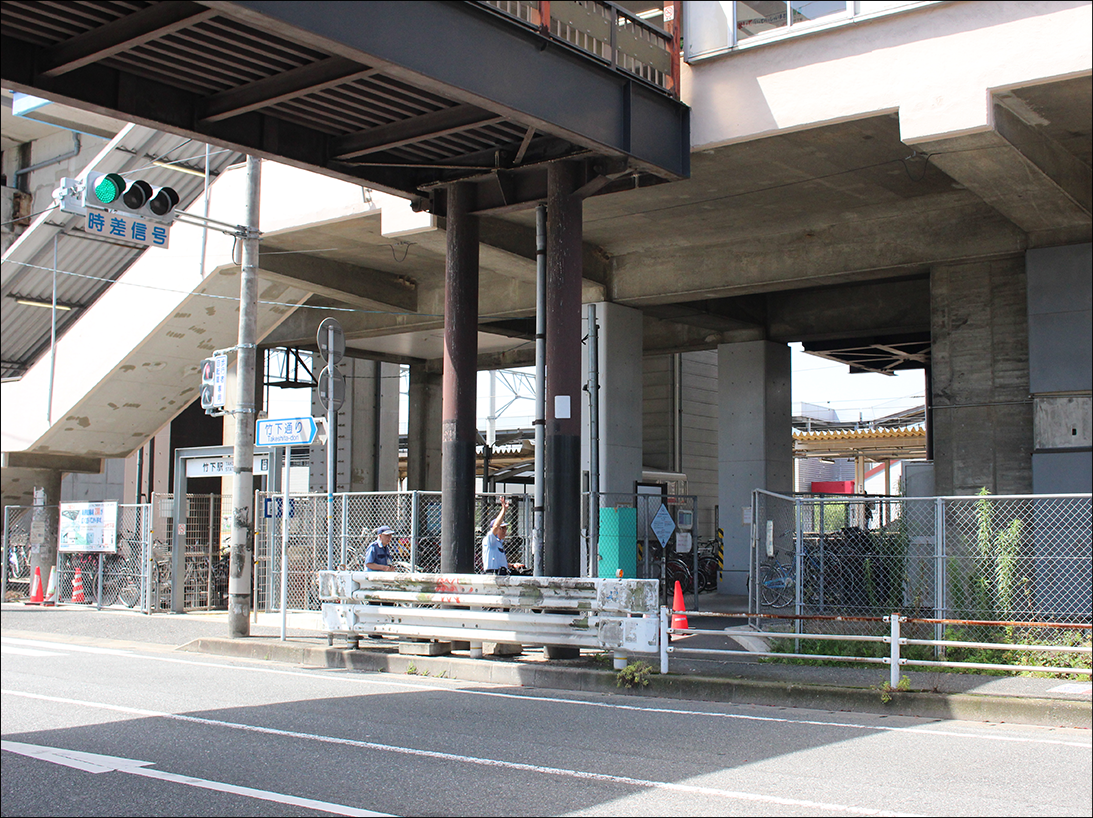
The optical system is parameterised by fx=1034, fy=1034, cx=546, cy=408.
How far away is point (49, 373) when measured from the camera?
24.8 m

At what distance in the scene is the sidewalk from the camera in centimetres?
976

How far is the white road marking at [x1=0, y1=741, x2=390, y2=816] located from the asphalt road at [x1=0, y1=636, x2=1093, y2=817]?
2cm

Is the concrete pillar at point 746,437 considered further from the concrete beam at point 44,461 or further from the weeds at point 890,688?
the concrete beam at point 44,461

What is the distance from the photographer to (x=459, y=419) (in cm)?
1486

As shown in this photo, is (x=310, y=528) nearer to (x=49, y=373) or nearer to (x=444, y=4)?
(x=49, y=373)

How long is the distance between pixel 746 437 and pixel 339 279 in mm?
10600

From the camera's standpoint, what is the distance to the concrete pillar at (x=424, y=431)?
3438cm

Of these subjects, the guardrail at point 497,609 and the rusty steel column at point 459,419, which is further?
the rusty steel column at point 459,419

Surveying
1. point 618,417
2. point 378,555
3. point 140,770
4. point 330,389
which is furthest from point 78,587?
point 140,770

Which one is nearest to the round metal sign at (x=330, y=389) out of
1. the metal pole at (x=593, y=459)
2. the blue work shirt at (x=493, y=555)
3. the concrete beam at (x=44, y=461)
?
the blue work shirt at (x=493, y=555)

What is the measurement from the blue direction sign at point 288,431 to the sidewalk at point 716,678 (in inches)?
118

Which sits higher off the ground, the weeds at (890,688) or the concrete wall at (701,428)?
the concrete wall at (701,428)

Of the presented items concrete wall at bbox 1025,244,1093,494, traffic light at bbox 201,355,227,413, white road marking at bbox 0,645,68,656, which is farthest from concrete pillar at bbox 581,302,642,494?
white road marking at bbox 0,645,68,656

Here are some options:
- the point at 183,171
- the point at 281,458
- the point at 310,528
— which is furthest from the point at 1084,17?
the point at 183,171
